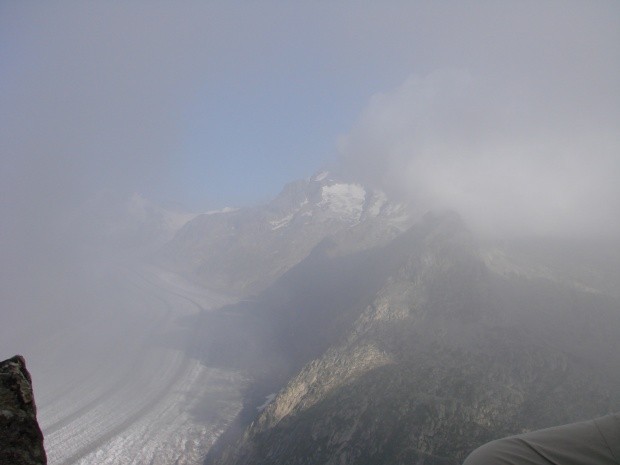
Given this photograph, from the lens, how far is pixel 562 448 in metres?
4.22

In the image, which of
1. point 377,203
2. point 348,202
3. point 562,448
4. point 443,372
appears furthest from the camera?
point 348,202

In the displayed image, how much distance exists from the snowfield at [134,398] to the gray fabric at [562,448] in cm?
5824

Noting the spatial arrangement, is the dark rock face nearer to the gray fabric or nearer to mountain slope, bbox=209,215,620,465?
the gray fabric

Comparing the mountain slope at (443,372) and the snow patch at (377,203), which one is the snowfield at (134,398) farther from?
the snow patch at (377,203)

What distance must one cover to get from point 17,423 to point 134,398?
7750 cm

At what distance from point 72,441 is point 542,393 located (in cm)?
6615

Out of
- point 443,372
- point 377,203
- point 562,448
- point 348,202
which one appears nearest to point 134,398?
point 443,372

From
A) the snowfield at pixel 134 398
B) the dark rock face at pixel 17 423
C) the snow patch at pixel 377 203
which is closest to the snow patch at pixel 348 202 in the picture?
the snow patch at pixel 377 203

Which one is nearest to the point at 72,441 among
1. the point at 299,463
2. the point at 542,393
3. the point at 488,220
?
the point at 299,463

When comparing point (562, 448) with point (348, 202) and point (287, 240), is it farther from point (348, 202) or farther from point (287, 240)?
point (348, 202)

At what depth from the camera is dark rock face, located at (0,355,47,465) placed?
437 centimetres

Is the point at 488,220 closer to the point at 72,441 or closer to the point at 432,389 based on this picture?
the point at 432,389

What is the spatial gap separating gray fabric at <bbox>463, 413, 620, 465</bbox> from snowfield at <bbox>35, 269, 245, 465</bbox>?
5824 centimetres

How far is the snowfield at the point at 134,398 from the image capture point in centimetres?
5372
